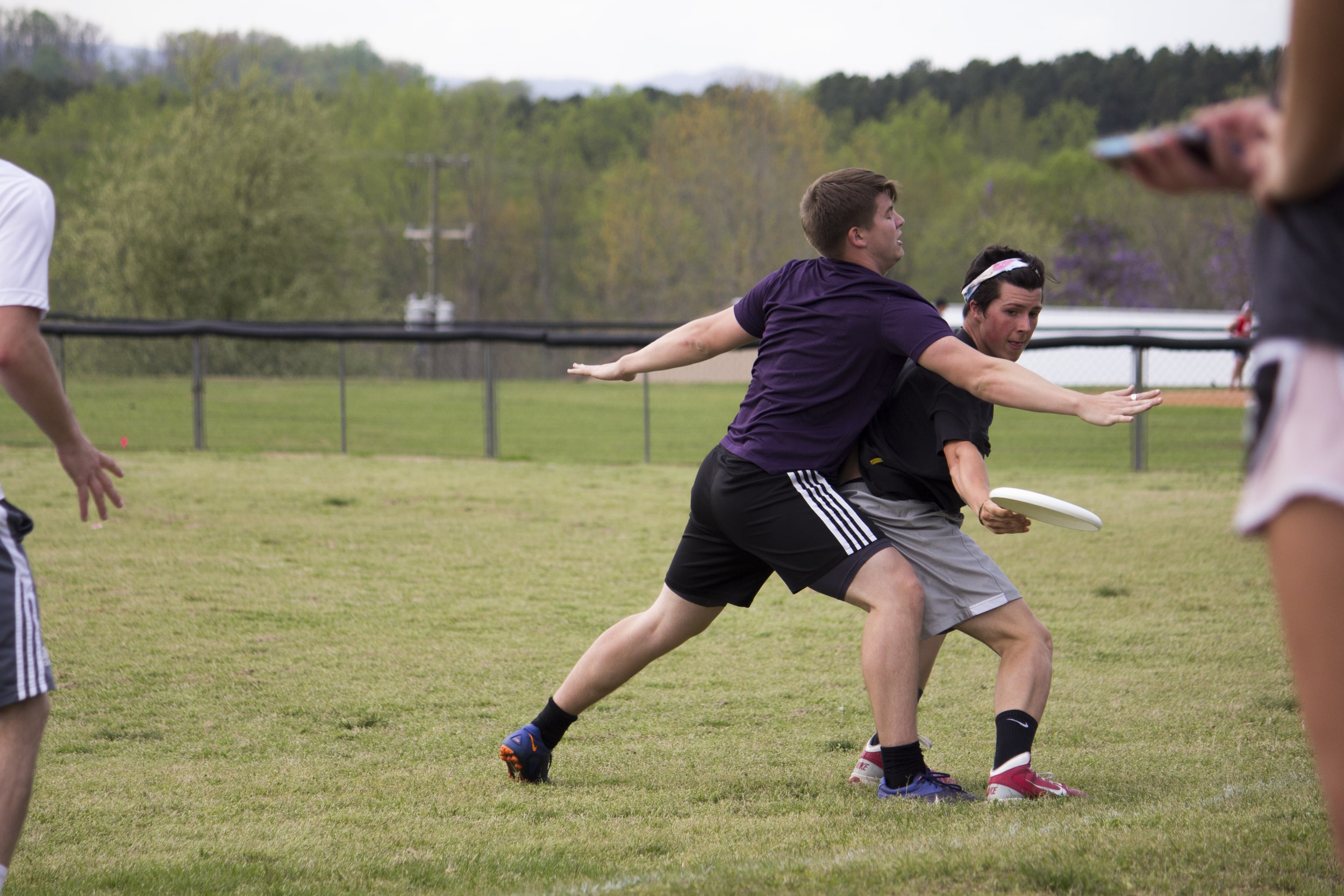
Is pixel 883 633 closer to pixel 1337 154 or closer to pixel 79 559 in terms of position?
pixel 1337 154

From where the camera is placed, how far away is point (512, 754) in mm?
3959

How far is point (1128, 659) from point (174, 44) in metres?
37.7

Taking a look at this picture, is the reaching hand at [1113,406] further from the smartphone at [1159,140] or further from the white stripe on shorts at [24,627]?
the white stripe on shorts at [24,627]

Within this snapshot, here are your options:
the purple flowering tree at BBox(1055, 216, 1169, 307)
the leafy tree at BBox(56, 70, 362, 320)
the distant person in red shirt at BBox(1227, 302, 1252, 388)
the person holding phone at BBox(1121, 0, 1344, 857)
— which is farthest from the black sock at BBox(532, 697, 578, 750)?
the purple flowering tree at BBox(1055, 216, 1169, 307)

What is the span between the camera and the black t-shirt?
376 cm

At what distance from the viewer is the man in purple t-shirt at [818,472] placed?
3588 millimetres

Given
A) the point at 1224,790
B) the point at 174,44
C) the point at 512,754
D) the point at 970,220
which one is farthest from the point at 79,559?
the point at 970,220

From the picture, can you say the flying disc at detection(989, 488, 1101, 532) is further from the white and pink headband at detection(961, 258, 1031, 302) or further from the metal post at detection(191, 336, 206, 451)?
the metal post at detection(191, 336, 206, 451)

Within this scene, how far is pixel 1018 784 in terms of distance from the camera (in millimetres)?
3596

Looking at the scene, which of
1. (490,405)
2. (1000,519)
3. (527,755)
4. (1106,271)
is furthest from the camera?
(1106,271)

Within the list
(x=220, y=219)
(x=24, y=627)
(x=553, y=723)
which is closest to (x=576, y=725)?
(x=553, y=723)

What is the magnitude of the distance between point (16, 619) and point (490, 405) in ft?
37.9

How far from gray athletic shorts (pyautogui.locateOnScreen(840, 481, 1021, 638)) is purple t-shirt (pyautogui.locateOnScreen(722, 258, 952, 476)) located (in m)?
0.24

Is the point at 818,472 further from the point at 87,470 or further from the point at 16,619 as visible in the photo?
the point at 16,619
